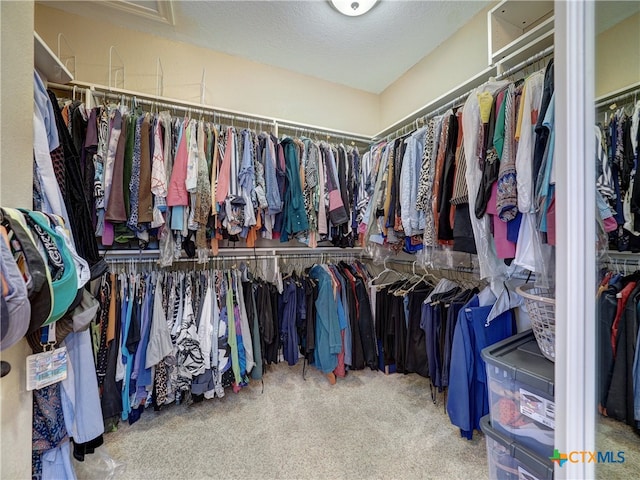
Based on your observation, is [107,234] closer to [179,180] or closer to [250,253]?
[179,180]

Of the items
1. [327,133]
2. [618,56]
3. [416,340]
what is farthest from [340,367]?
[618,56]

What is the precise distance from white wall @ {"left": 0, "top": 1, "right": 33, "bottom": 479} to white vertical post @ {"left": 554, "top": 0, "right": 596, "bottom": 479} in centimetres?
156

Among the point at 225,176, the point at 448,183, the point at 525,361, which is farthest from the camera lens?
the point at 225,176

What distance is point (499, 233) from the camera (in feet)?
3.97

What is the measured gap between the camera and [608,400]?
740 mm

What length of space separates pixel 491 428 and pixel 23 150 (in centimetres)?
204

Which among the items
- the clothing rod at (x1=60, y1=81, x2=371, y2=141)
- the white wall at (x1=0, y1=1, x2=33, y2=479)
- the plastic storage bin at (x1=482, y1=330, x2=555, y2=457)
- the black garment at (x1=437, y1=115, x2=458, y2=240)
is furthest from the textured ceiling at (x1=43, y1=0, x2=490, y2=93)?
the plastic storage bin at (x1=482, y1=330, x2=555, y2=457)

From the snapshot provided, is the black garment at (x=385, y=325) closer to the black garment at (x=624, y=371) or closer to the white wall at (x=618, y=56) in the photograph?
the black garment at (x=624, y=371)

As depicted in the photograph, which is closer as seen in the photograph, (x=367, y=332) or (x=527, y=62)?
(x=527, y=62)

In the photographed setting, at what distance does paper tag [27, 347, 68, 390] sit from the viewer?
2.65 ft

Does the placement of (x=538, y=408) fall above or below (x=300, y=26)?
below

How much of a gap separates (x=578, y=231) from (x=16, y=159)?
1.67 m

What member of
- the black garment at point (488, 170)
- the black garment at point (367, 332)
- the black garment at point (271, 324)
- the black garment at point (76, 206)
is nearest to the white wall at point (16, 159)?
the black garment at point (76, 206)

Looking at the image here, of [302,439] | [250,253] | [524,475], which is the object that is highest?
[250,253]
